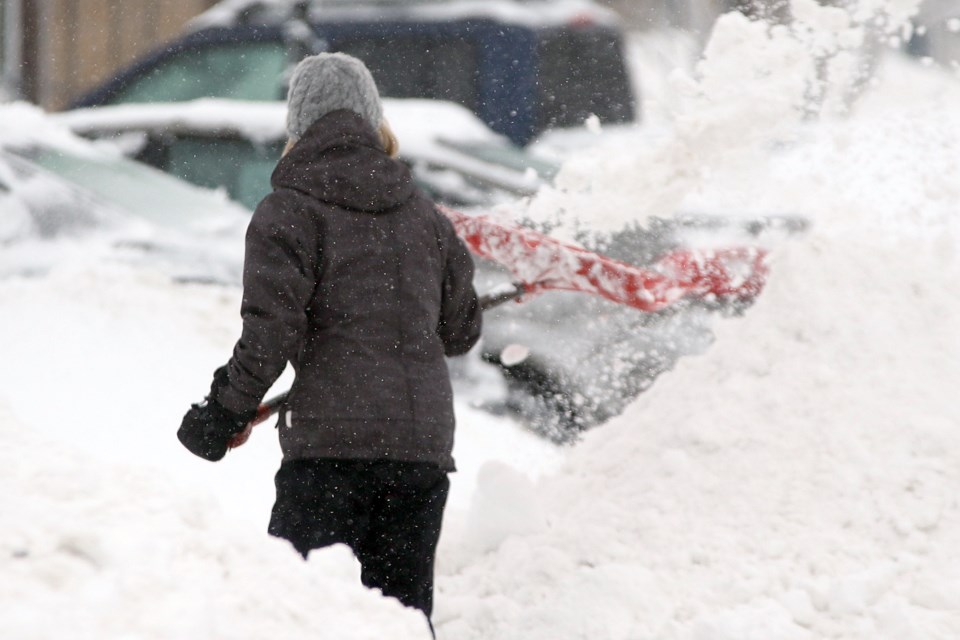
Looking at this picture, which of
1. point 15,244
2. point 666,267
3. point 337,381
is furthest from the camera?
point 15,244

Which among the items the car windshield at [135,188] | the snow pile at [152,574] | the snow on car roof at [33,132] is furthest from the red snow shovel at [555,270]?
the snow on car roof at [33,132]

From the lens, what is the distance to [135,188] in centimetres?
450

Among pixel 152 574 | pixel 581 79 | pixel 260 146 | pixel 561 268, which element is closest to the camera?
pixel 152 574

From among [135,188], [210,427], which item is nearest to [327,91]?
[210,427]

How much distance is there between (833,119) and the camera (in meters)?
3.60

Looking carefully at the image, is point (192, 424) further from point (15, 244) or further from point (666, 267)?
point (15, 244)

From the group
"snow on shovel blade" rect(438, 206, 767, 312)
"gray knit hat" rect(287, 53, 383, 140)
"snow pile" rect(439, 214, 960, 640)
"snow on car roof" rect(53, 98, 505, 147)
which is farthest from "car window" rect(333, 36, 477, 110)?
"gray knit hat" rect(287, 53, 383, 140)

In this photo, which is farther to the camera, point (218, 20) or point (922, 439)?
point (218, 20)

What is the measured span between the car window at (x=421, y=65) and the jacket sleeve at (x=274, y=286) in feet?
13.4

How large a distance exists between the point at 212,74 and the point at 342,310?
405 cm

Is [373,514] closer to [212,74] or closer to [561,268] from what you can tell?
[561,268]

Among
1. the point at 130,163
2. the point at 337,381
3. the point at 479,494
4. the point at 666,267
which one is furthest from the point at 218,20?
the point at 337,381

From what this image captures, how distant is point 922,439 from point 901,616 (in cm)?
60

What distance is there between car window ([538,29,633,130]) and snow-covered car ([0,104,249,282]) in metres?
2.13
